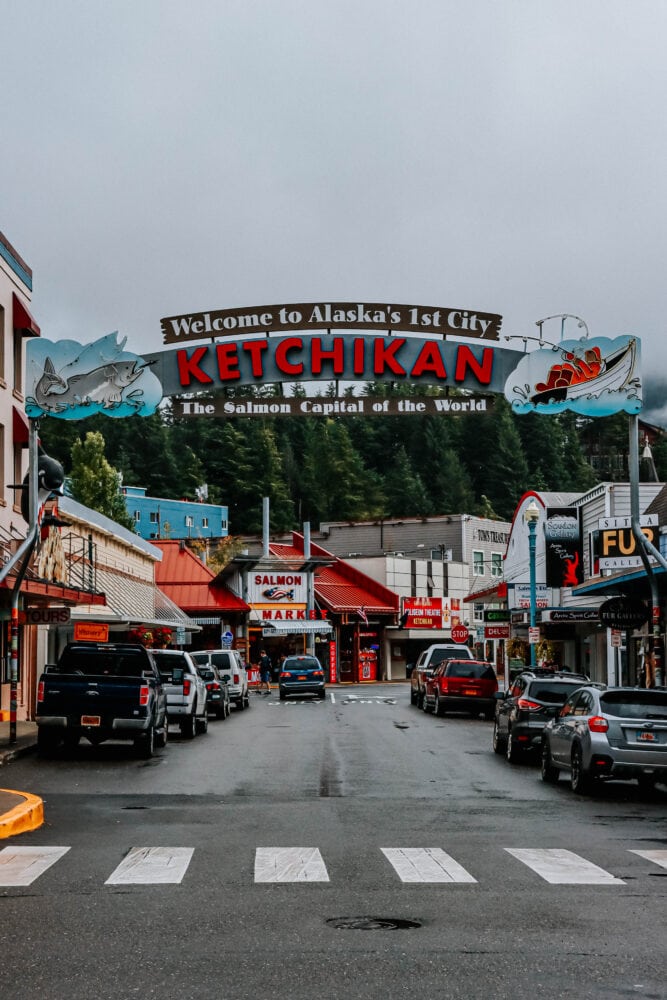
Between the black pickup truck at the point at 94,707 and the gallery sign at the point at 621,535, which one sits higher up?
the gallery sign at the point at 621,535

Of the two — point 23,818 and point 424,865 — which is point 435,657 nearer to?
point 23,818

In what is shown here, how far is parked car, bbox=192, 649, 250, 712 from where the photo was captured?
41.9m

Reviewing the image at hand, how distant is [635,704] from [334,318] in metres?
10.00

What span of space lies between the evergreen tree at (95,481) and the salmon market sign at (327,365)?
5396 cm

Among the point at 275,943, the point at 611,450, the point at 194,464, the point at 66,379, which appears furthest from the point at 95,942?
the point at 611,450

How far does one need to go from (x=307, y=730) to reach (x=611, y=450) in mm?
107299

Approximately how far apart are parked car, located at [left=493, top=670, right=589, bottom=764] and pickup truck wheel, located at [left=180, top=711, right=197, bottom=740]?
26.2 ft

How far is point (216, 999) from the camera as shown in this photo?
6.81 meters

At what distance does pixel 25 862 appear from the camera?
11.8 meters

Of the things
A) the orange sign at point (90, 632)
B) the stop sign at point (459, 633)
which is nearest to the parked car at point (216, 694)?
the orange sign at point (90, 632)

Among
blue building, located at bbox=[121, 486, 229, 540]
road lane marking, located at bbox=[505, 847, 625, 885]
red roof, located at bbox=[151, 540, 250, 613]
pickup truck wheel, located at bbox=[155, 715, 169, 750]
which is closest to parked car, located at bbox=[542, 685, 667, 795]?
road lane marking, located at bbox=[505, 847, 625, 885]

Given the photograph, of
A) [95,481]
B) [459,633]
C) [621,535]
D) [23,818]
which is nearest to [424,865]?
[23,818]

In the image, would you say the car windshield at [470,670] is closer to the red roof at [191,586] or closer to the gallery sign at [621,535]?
the gallery sign at [621,535]

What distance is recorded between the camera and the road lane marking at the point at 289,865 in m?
11.0
